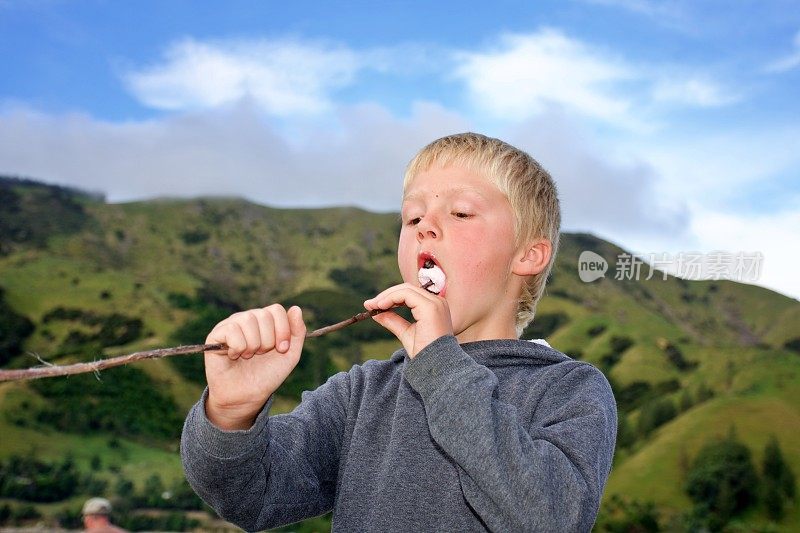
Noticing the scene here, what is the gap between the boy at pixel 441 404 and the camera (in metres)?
1.84

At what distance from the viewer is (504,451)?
70.9 inches

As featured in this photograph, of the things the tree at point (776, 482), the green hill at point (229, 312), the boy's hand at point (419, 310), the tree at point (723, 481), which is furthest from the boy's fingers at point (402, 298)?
the tree at point (776, 482)

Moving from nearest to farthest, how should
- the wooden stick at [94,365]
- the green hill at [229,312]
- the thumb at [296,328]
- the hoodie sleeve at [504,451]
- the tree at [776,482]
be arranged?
the wooden stick at [94,365] → the hoodie sleeve at [504,451] → the thumb at [296,328] → the tree at [776,482] → the green hill at [229,312]

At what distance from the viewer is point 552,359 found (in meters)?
2.32

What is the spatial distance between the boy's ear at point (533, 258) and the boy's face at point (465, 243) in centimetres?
2

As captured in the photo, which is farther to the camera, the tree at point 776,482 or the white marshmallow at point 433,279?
the tree at point 776,482

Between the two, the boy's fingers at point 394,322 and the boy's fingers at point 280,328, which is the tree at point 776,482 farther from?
the boy's fingers at point 280,328

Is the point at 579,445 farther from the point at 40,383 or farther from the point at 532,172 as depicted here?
the point at 40,383

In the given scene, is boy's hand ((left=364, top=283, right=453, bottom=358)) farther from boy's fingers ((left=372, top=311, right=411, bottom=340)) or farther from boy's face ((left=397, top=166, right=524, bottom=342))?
boy's face ((left=397, top=166, right=524, bottom=342))

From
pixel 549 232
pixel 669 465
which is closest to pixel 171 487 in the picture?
pixel 669 465

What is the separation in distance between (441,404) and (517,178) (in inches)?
33.4

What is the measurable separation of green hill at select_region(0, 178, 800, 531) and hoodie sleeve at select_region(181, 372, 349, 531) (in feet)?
219

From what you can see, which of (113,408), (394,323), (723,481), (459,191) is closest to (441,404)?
(394,323)

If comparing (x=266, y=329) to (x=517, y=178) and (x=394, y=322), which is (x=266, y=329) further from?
(x=517, y=178)
